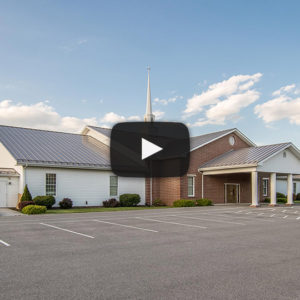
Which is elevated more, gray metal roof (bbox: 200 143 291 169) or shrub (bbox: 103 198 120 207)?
gray metal roof (bbox: 200 143 291 169)

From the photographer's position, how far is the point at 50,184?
2520 centimetres

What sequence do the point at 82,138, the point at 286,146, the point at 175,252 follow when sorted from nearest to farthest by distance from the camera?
1. the point at 175,252
2. the point at 286,146
3. the point at 82,138

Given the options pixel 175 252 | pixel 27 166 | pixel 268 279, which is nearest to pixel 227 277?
pixel 268 279

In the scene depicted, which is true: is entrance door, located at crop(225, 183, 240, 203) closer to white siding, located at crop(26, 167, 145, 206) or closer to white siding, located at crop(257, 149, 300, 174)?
white siding, located at crop(257, 149, 300, 174)

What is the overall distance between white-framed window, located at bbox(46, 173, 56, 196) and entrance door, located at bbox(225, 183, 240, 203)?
54.8ft

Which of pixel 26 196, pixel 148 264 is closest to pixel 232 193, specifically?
pixel 26 196

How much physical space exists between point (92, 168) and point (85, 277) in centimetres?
2097

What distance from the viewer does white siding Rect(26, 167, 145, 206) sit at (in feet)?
80.2

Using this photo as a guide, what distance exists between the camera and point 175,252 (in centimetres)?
880

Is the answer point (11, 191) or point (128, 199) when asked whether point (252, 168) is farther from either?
point (11, 191)

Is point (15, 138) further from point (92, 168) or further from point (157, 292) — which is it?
point (157, 292)

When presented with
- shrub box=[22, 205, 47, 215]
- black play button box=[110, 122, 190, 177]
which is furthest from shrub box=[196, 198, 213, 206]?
shrub box=[22, 205, 47, 215]

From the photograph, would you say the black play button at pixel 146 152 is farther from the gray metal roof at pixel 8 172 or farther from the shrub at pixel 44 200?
the gray metal roof at pixel 8 172

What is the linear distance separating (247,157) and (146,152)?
9.54 metres
